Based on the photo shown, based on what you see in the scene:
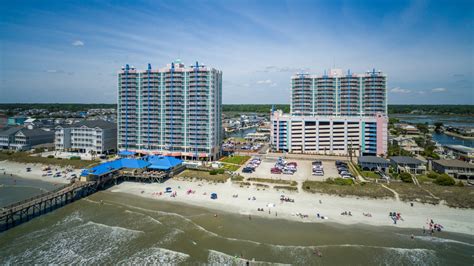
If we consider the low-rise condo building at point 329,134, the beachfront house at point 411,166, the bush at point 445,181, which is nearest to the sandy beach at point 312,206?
the bush at point 445,181

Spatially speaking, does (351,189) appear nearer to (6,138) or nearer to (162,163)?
(162,163)

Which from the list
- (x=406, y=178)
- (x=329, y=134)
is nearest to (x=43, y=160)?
(x=329, y=134)

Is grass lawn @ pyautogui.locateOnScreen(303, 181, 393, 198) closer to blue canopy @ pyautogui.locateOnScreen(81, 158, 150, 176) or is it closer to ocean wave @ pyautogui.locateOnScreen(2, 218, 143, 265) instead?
ocean wave @ pyautogui.locateOnScreen(2, 218, 143, 265)

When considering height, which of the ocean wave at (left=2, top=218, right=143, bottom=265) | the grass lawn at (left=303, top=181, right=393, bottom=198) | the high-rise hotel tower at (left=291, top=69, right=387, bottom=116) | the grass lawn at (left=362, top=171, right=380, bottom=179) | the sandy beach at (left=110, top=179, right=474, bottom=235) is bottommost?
the ocean wave at (left=2, top=218, right=143, bottom=265)

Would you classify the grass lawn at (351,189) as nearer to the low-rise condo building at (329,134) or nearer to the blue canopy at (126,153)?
the low-rise condo building at (329,134)

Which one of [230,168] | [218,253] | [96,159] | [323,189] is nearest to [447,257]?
[323,189]

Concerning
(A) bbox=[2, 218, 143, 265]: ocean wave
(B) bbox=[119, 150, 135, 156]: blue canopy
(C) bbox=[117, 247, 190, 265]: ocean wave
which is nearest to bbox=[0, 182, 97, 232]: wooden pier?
(A) bbox=[2, 218, 143, 265]: ocean wave

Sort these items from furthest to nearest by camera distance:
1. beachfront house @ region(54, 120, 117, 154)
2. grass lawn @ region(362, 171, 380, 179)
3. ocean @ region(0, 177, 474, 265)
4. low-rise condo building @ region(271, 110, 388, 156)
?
beachfront house @ region(54, 120, 117, 154), low-rise condo building @ region(271, 110, 388, 156), grass lawn @ region(362, 171, 380, 179), ocean @ region(0, 177, 474, 265)
